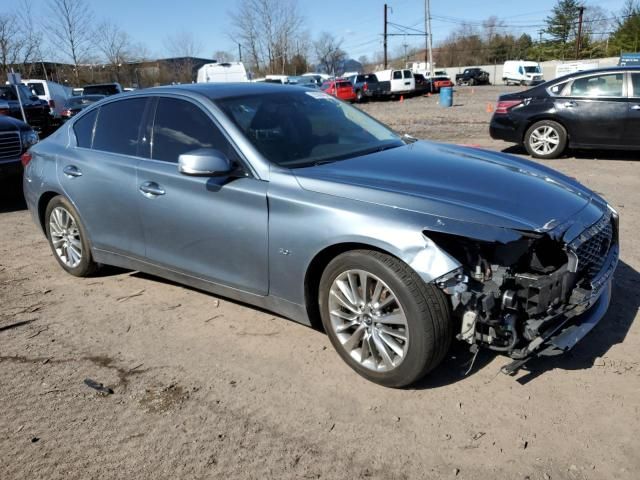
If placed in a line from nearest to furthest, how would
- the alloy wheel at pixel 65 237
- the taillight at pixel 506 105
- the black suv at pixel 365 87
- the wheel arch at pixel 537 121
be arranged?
the alloy wheel at pixel 65 237
the wheel arch at pixel 537 121
the taillight at pixel 506 105
the black suv at pixel 365 87

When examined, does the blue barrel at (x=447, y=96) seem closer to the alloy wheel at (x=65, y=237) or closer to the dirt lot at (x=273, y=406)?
the dirt lot at (x=273, y=406)

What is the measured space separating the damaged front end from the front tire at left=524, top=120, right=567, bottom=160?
7.11m

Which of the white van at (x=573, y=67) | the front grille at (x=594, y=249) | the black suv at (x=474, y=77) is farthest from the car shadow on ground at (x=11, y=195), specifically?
the black suv at (x=474, y=77)

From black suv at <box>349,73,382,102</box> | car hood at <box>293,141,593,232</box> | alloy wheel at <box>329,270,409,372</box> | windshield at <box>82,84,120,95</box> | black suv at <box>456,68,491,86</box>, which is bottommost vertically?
alloy wheel at <box>329,270,409,372</box>

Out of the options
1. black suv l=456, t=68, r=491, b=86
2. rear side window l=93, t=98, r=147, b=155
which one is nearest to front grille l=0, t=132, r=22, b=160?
rear side window l=93, t=98, r=147, b=155

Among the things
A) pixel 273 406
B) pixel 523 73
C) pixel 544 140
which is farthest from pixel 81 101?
pixel 523 73

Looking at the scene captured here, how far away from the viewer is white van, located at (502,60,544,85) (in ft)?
178

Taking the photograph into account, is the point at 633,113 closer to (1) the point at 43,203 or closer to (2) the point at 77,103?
(1) the point at 43,203

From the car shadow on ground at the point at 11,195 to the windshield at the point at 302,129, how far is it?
18.8 feet

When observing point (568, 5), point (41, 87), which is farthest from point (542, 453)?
point (568, 5)

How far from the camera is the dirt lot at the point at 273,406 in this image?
2.54 m

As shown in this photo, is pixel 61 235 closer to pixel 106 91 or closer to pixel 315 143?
pixel 315 143

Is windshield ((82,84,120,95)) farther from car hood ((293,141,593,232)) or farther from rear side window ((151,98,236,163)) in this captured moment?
car hood ((293,141,593,232))

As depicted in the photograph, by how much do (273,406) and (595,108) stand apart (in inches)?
324
